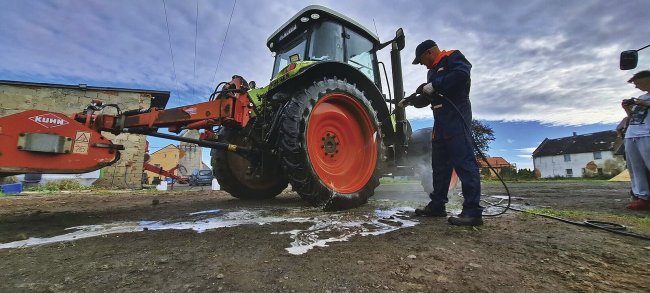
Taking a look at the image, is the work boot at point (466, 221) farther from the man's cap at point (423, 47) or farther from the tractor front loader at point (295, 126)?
the man's cap at point (423, 47)

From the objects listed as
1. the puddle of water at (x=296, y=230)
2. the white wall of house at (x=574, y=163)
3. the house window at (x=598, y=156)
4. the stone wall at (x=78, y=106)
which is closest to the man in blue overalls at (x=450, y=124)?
the puddle of water at (x=296, y=230)

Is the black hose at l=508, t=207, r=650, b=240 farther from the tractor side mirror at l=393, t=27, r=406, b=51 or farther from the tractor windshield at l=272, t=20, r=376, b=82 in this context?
the tractor windshield at l=272, t=20, r=376, b=82

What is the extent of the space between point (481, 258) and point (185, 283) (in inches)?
57.6

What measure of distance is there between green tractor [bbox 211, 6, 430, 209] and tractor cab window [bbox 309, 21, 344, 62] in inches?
0.5

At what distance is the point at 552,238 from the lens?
206cm

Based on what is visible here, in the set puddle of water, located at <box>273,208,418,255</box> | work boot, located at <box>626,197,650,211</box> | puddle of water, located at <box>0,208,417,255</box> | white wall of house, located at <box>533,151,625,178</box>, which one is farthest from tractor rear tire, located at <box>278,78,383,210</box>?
white wall of house, located at <box>533,151,625,178</box>

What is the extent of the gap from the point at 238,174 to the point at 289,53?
6.90 ft

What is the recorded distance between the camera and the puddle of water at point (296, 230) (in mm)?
2031

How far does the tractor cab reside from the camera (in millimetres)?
4156

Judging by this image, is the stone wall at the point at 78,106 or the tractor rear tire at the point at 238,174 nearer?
the tractor rear tire at the point at 238,174

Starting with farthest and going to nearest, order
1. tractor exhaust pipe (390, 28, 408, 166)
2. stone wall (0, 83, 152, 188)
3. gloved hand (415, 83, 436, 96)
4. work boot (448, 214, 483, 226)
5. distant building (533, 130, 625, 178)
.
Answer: distant building (533, 130, 625, 178)
stone wall (0, 83, 152, 188)
tractor exhaust pipe (390, 28, 408, 166)
gloved hand (415, 83, 436, 96)
work boot (448, 214, 483, 226)

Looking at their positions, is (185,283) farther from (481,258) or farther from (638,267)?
(638,267)

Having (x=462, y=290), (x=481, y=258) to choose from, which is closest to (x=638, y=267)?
(x=481, y=258)

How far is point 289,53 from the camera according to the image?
484 cm
